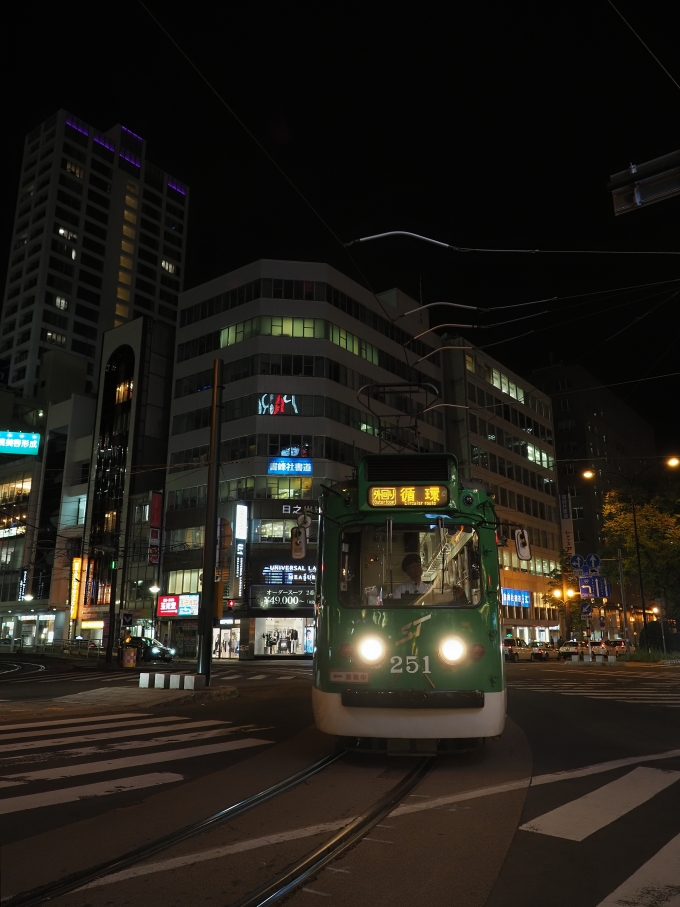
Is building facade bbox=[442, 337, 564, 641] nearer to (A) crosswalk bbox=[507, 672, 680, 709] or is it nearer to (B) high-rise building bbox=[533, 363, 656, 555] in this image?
(B) high-rise building bbox=[533, 363, 656, 555]

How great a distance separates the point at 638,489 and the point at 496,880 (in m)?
47.8

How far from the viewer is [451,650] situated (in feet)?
26.0

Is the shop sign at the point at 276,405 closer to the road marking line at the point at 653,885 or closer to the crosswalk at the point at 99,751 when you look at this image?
the crosswalk at the point at 99,751

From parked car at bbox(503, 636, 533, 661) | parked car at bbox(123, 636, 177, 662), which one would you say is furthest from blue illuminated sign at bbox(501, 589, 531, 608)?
parked car at bbox(123, 636, 177, 662)

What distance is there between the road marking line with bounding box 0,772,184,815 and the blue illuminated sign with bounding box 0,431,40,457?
101 ft

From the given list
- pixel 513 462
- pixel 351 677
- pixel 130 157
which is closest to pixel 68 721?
pixel 351 677

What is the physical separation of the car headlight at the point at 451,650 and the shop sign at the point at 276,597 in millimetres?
42488

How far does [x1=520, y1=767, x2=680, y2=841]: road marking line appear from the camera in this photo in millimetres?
5551

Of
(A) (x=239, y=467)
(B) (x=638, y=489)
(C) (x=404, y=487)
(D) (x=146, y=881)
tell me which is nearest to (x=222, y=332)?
(A) (x=239, y=467)

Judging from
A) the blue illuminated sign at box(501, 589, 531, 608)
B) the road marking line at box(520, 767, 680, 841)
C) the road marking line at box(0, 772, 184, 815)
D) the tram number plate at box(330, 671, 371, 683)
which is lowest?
the road marking line at box(520, 767, 680, 841)

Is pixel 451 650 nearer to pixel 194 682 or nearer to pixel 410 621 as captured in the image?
pixel 410 621

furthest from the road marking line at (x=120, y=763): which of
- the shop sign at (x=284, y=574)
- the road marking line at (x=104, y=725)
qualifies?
the shop sign at (x=284, y=574)

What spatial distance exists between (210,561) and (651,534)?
3449cm

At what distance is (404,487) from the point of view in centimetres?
858
